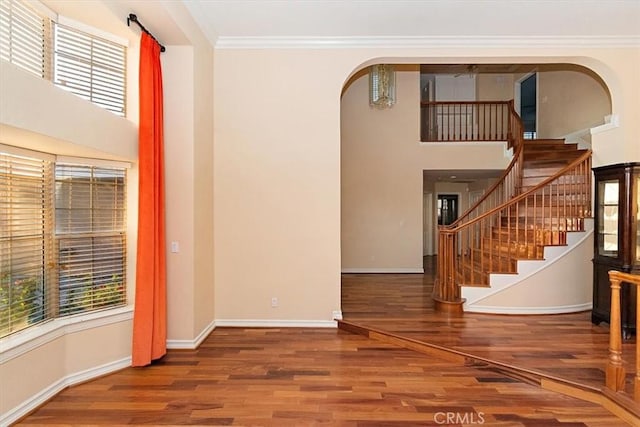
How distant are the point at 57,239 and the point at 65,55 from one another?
1590 mm

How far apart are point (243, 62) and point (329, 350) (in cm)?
350

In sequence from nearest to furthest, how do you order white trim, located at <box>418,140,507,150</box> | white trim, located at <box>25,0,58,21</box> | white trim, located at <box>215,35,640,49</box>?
white trim, located at <box>25,0,58,21</box> → white trim, located at <box>215,35,640,49</box> → white trim, located at <box>418,140,507,150</box>

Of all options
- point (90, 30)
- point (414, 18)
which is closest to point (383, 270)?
point (414, 18)

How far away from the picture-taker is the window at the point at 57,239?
8.81ft

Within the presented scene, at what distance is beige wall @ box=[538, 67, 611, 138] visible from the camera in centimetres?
651

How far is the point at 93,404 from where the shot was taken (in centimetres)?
278

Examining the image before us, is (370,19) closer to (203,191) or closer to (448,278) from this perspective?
(203,191)

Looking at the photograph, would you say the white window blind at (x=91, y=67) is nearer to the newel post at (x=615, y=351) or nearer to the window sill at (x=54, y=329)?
the window sill at (x=54, y=329)

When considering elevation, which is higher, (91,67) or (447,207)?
(91,67)

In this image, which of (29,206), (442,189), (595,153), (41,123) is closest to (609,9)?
(595,153)

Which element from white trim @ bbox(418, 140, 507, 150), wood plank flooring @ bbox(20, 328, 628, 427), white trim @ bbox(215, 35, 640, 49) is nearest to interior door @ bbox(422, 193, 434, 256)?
white trim @ bbox(418, 140, 507, 150)

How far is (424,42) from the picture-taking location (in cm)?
427

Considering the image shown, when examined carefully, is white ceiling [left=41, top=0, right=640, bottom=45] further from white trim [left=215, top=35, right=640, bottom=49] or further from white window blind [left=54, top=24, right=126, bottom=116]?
white window blind [left=54, top=24, right=126, bottom=116]

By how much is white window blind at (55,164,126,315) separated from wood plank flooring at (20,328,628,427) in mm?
757
